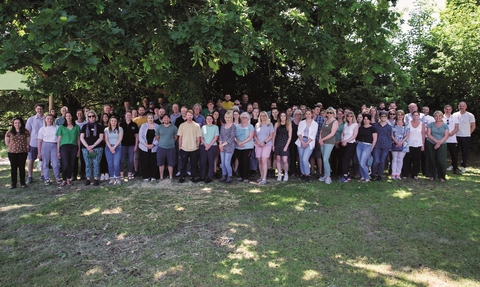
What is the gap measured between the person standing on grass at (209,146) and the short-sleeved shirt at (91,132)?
96.6 inches

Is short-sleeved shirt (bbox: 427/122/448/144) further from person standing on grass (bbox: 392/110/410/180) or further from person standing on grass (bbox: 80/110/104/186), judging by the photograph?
person standing on grass (bbox: 80/110/104/186)

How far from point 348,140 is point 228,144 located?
2.87 meters

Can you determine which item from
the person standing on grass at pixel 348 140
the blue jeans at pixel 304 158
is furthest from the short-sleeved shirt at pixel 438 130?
the blue jeans at pixel 304 158

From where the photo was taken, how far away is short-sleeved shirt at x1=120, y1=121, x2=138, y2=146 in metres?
8.27

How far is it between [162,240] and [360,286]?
8.90 ft

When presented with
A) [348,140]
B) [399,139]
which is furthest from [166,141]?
[399,139]

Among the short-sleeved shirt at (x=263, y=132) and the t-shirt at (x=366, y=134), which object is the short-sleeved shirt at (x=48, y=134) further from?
the t-shirt at (x=366, y=134)

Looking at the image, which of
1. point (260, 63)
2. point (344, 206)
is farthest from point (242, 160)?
point (260, 63)

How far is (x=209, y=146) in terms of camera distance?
26.8 ft

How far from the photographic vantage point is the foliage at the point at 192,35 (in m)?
5.20

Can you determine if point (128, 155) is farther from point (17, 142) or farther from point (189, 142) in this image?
point (17, 142)

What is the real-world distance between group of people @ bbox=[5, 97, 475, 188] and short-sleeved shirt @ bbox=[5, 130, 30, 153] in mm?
19

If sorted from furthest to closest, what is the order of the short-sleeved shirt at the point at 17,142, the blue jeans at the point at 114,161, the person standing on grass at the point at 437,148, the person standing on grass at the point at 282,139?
1. the person standing on grass at the point at 437,148
2. the person standing on grass at the point at 282,139
3. the blue jeans at the point at 114,161
4. the short-sleeved shirt at the point at 17,142

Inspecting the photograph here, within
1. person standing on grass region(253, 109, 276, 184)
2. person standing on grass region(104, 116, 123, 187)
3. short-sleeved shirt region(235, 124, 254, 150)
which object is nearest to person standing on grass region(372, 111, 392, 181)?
person standing on grass region(253, 109, 276, 184)
